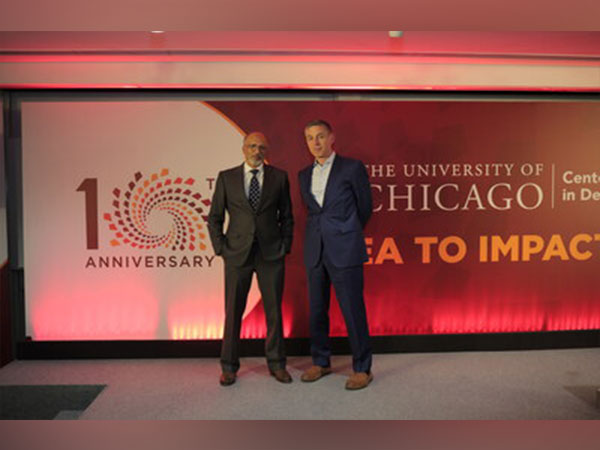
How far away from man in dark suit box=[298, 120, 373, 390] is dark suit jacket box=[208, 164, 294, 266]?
193 mm

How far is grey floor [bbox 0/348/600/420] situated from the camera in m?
3.42

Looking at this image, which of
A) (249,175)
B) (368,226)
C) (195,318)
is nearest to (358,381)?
(368,226)

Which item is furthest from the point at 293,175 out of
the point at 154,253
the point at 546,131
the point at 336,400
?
the point at 546,131

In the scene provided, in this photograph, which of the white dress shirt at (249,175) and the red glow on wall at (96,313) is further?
the red glow on wall at (96,313)

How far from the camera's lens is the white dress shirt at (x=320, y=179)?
3883mm

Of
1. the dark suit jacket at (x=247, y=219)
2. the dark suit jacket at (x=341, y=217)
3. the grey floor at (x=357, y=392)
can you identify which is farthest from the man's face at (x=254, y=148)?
the grey floor at (x=357, y=392)

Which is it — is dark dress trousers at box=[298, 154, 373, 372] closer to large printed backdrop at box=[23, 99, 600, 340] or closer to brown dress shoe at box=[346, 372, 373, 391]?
brown dress shoe at box=[346, 372, 373, 391]

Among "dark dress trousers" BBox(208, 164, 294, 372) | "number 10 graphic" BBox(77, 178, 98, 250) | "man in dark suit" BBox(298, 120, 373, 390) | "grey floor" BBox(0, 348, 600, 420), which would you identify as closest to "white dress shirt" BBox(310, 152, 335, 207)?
"man in dark suit" BBox(298, 120, 373, 390)

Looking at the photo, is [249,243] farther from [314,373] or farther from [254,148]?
[314,373]

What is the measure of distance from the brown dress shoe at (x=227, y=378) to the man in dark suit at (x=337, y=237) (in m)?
0.59

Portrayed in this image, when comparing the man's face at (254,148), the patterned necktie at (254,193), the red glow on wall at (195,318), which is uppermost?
the man's face at (254,148)

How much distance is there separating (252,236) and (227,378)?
118 cm

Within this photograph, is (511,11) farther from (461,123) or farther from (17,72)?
(17,72)

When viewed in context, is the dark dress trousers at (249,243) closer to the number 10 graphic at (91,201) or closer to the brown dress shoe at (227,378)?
the brown dress shoe at (227,378)
